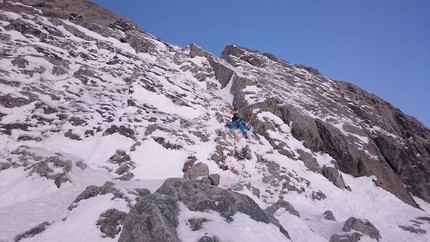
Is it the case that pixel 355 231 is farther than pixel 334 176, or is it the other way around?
pixel 334 176

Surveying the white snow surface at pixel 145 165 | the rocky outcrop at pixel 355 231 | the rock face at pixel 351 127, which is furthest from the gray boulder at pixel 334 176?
the rocky outcrop at pixel 355 231

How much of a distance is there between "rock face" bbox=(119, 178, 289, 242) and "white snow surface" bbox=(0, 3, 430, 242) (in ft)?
0.84

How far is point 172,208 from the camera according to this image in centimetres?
599

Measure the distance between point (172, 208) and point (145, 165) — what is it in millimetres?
10015

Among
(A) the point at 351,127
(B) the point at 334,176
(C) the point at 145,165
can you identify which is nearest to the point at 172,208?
(C) the point at 145,165

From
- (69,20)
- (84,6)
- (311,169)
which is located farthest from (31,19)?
(311,169)

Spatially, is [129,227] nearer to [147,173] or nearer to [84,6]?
[147,173]

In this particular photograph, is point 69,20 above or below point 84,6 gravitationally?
below

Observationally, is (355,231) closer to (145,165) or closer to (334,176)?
(334,176)

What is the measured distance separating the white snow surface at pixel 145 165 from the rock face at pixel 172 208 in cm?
26

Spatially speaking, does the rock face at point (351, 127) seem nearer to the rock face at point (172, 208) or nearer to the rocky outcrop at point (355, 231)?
the rocky outcrop at point (355, 231)

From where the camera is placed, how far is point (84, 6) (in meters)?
39.2

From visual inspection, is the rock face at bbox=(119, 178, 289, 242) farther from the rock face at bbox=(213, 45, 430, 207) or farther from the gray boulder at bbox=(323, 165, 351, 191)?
the rock face at bbox=(213, 45, 430, 207)

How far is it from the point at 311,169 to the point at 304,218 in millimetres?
7111
